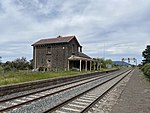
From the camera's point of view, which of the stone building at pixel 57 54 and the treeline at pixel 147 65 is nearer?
the treeline at pixel 147 65

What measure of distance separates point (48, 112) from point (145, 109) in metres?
4.31

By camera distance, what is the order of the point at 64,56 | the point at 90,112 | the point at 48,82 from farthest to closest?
the point at 64,56, the point at 48,82, the point at 90,112

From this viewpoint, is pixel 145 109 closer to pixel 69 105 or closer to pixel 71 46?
pixel 69 105

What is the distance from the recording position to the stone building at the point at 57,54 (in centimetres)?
4441

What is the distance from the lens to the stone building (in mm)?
44406

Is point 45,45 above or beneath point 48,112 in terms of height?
above

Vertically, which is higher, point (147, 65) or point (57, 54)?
point (57, 54)

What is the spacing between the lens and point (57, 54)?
45.2 meters

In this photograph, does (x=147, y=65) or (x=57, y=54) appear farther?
(x=57, y=54)

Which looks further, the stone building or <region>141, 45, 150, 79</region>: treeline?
the stone building

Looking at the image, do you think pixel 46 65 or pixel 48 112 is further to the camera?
pixel 46 65

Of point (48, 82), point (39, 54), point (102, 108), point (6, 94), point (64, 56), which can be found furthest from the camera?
point (39, 54)

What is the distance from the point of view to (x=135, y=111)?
8.89 m

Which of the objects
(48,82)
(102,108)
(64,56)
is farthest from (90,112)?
(64,56)
